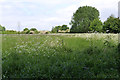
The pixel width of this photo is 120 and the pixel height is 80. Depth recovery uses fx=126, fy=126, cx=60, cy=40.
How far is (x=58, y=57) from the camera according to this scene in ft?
13.1

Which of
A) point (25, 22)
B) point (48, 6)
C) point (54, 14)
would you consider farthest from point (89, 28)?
point (25, 22)

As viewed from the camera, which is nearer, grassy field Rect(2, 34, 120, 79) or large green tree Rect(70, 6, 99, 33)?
grassy field Rect(2, 34, 120, 79)

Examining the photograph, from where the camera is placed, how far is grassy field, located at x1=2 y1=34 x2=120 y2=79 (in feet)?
9.87

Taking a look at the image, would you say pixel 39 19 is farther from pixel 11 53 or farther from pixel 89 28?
pixel 89 28

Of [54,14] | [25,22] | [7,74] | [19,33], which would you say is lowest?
[7,74]

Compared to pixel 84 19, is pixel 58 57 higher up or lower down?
lower down

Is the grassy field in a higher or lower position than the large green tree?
lower

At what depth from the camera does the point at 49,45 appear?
5.16m

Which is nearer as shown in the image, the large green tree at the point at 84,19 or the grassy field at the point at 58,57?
the grassy field at the point at 58,57

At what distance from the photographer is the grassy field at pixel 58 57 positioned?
3.01 m

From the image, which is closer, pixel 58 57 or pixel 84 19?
pixel 58 57

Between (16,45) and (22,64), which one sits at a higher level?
(16,45)

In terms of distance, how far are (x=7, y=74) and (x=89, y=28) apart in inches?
190

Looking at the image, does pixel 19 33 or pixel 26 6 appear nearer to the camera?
pixel 26 6
